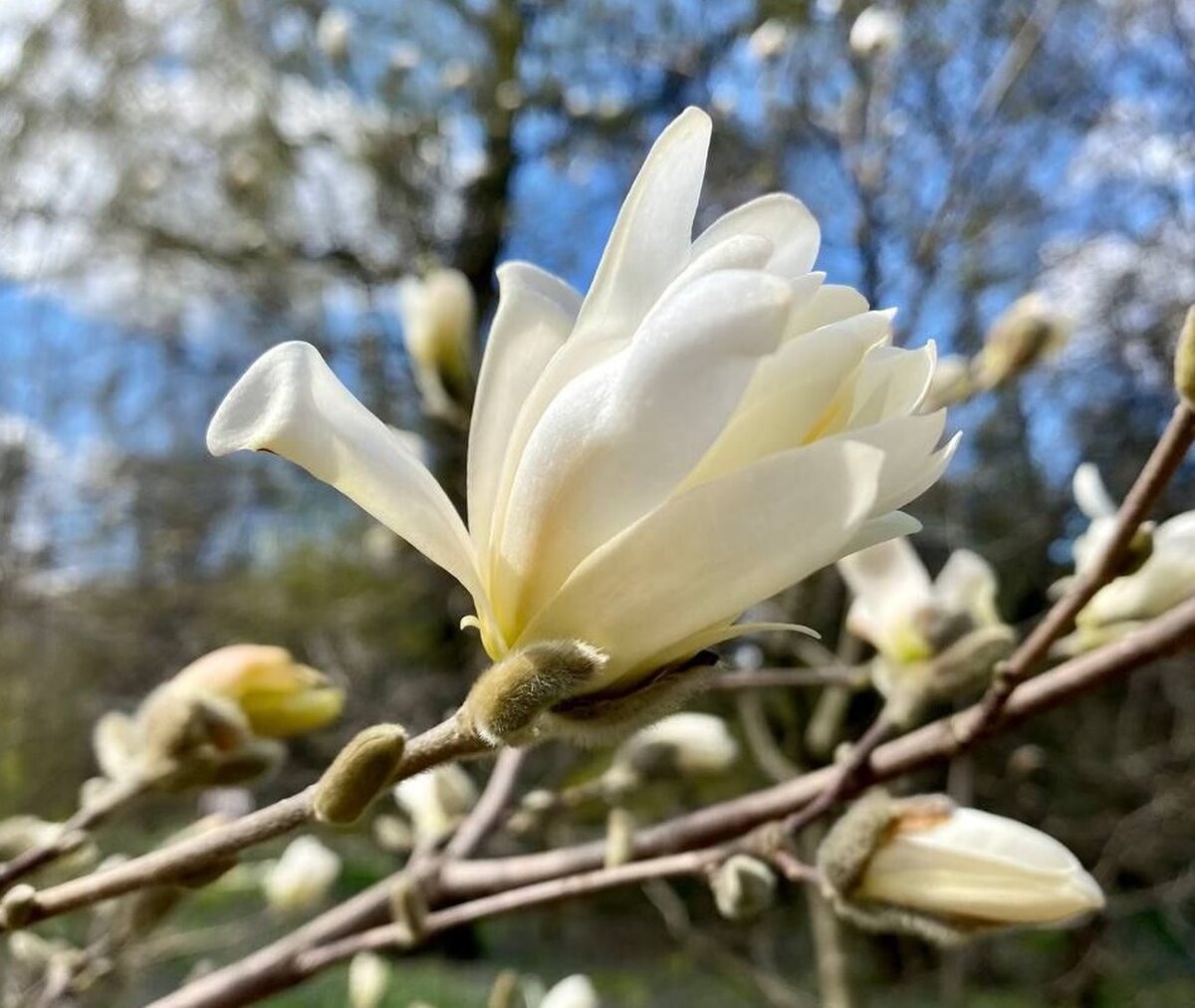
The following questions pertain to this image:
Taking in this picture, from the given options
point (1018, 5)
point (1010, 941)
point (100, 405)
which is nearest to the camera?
point (1018, 5)

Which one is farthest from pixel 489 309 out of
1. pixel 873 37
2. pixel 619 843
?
pixel 619 843

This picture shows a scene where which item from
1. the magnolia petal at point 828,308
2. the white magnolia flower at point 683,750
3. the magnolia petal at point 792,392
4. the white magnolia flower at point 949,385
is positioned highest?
the white magnolia flower at point 949,385

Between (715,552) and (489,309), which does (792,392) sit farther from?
(489,309)

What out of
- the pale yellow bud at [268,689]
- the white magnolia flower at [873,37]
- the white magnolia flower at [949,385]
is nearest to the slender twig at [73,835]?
the pale yellow bud at [268,689]

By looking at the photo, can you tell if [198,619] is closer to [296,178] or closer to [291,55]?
[296,178]

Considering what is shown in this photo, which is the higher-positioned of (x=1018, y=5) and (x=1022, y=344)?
(x=1018, y=5)

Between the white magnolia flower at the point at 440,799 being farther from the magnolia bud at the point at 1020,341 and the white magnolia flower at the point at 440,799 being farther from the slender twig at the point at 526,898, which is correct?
the magnolia bud at the point at 1020,341

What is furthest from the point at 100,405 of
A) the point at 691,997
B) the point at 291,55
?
the point at 691,997
